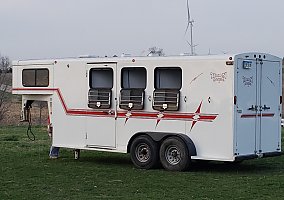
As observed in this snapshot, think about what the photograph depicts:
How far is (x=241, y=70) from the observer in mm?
13336

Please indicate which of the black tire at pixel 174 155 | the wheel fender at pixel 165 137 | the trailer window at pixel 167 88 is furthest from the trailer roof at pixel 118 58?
the black tire at pixel 174 155

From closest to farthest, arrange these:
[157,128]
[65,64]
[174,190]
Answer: [174,190]
[157,128]
[65,64]

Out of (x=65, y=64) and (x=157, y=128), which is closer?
Answer: (x=157, y=128)

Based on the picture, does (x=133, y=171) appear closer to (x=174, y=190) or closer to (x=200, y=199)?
(x=174, y=190)

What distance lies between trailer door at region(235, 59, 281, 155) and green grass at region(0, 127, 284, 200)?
601mm

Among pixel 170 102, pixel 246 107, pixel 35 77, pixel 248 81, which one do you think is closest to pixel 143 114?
pixel 170 102

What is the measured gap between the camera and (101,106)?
15062mm

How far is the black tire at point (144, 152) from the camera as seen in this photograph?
14.2m

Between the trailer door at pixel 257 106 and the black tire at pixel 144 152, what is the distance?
186 centimetres

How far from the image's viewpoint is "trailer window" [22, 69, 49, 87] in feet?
53.1

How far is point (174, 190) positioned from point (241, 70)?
3.26 meters

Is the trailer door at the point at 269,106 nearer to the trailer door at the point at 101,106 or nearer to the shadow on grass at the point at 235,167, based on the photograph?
the shadow on grass at the point at 235,167

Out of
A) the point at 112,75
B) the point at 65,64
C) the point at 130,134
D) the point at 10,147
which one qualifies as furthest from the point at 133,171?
the point at 10,147

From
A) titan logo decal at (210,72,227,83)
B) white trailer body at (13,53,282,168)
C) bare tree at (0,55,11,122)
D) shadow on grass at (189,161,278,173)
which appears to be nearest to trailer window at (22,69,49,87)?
white trailer body at (13,53,282,168)
